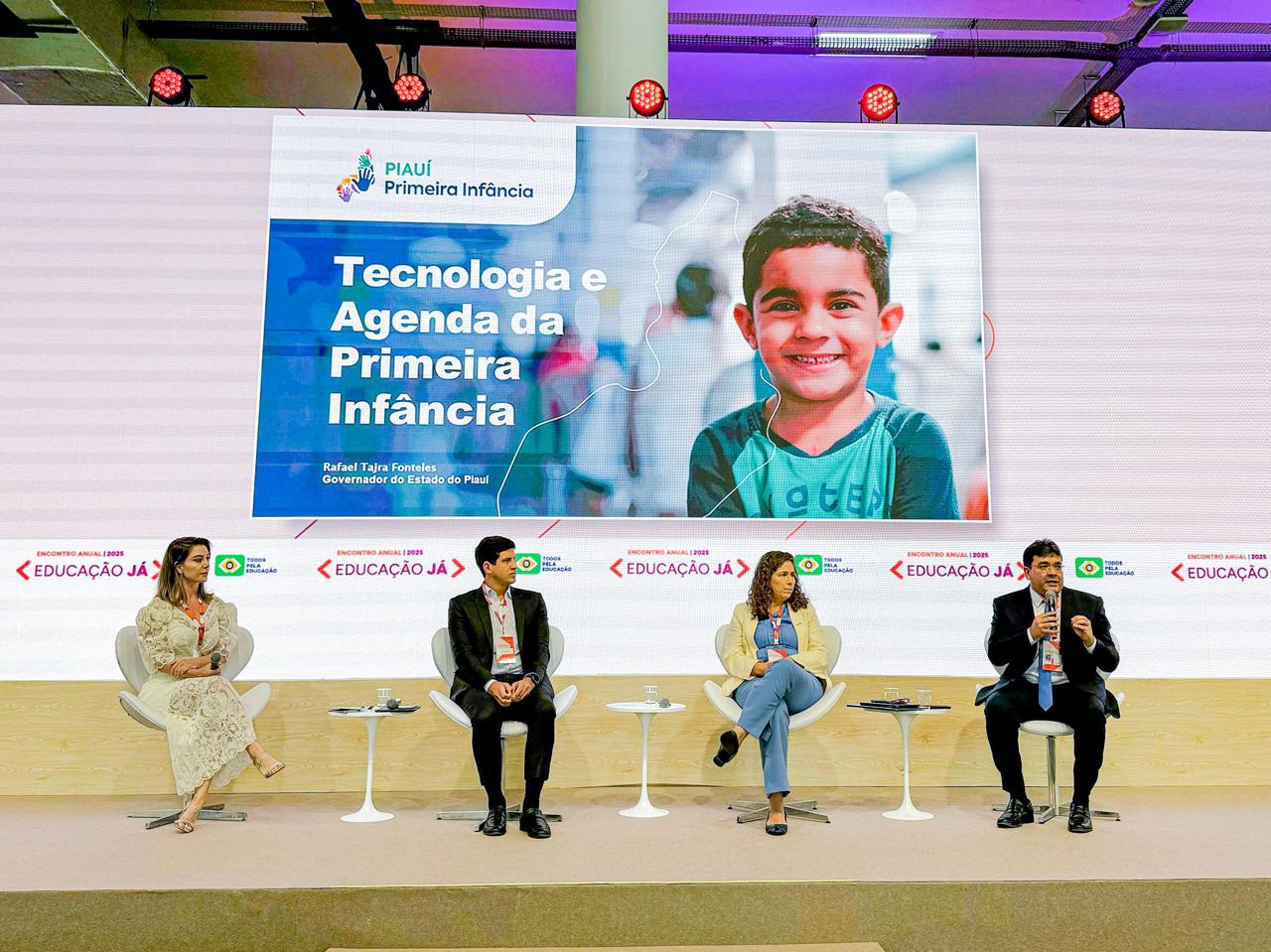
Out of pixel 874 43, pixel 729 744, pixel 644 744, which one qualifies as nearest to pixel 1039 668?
pixel 729 744

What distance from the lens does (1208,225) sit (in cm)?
502

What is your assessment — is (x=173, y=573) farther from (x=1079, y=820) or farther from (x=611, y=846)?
(x=1079, y=820)

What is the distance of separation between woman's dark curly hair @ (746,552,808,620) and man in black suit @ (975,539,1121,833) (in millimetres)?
762

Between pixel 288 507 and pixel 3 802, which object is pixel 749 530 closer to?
pixel 288 507

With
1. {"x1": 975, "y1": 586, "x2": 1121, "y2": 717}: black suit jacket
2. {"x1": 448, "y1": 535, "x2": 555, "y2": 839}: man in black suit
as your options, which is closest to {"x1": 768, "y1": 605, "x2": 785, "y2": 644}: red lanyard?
{"x1": 975, "y1": 586, "x2": 1121, "y2": 717}: black suit jacket

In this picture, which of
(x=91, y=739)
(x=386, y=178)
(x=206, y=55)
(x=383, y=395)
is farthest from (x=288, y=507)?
(x=206, y=55)

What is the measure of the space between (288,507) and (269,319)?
0.86 m

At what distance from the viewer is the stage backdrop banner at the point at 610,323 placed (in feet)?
15.4

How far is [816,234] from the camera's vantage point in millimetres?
4918

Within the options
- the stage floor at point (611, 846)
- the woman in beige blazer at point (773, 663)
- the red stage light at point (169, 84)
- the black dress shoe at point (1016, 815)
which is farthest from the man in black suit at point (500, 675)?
the red stage light at point (169, 84)

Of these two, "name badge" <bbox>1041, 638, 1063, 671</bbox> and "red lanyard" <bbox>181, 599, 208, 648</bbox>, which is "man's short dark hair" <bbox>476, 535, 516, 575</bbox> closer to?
"red lanyard" <bbox>181, 599, 208, 648</bbox>

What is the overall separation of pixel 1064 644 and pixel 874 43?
13.1ft

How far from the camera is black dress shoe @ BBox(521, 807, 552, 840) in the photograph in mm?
3533

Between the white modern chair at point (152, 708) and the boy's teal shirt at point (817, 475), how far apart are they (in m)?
1.97
